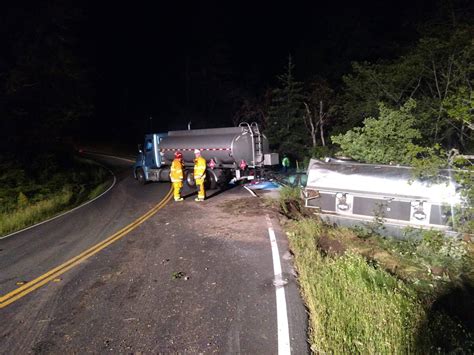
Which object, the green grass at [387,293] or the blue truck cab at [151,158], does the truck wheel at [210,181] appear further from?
the green grass at [387,293]

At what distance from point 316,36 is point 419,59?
946 inches

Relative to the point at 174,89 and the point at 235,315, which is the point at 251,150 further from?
the point at 174,89

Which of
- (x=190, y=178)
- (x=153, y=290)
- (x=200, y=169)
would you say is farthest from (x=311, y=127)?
(x=153, y=290)

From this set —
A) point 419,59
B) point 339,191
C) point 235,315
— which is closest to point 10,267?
point 235,315

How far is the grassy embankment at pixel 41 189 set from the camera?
12875 mm

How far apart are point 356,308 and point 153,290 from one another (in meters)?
3.23

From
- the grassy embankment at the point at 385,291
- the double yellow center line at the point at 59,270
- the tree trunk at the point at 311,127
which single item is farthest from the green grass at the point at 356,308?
the tree trunk at the point at 311,127

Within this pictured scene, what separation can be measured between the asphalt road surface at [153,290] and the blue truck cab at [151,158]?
820cm

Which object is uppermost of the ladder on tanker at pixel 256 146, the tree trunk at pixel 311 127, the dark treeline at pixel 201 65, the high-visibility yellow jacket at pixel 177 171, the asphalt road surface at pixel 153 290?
the dark treeline at pixel 201 65

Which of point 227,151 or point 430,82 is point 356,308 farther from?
point 430,82

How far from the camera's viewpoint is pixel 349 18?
29688 mm

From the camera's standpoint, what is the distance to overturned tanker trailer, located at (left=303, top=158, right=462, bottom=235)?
21.8 feet

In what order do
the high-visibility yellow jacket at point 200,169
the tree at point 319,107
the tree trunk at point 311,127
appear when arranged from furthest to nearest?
the tree at point 319,107
the tree trunk at point 311,127
the high-visibility yellow jacket at point 200,169

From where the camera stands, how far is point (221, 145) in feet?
49.4
